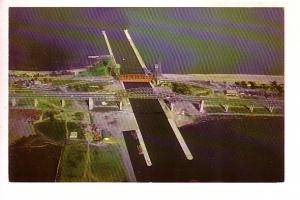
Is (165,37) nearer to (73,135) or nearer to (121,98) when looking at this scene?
(121,98)

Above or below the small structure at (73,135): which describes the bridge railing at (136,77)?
above

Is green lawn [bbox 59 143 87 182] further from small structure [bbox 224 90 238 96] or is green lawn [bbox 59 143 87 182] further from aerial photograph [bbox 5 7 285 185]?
small structure [bbox 224 90 238 96]

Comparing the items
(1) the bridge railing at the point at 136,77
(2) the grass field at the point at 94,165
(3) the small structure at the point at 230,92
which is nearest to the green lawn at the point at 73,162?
(2) the grass field at the point at 94,165

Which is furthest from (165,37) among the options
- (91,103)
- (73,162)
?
(73,162)

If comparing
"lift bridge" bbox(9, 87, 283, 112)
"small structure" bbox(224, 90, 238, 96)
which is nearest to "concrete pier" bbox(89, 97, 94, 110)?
"lift bridge" bbox(9, 87, 283, 112)

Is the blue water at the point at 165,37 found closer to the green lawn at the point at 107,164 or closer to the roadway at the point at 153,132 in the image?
the roadway at the point at 153,132

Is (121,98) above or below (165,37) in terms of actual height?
below
